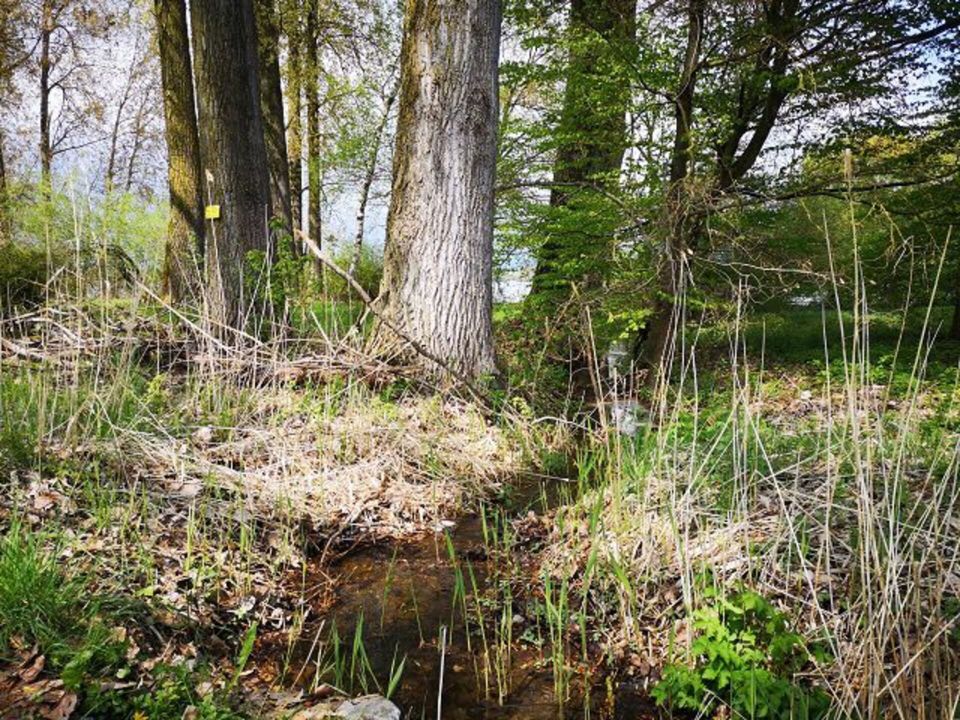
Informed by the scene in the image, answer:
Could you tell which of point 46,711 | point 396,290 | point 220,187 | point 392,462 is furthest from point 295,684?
point 220,187

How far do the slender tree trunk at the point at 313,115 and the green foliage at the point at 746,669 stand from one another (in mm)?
10031

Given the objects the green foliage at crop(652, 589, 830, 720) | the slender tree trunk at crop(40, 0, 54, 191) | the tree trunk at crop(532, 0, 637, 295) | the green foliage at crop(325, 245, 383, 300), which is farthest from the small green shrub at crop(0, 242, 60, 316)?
the slender tree trunk at crop(40, 0, 54, 191)

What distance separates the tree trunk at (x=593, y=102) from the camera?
20.7 ft

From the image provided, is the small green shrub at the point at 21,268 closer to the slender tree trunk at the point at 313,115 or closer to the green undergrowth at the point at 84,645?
the slender tree trunk at the point at 313,115

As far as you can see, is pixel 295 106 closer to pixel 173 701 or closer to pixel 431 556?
pixel 431 556

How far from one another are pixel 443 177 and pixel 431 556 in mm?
2721

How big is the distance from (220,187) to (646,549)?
4.98 m

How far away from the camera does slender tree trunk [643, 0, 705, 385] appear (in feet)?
16.9

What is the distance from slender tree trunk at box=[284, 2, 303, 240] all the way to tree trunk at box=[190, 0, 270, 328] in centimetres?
496

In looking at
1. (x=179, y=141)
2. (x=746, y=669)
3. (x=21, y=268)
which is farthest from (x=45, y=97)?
(x=746, y=669)

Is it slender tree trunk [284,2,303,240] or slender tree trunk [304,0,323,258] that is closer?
slender tree trunk [284,2,303,240]

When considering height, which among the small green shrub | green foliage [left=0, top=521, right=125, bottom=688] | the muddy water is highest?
the small green shrub

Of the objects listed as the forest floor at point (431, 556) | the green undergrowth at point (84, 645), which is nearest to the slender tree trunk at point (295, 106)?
the forest floor at point (431, 556)

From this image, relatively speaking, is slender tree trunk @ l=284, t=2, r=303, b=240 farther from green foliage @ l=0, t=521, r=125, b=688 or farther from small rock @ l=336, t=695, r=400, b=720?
small rock @ l=336, t=695, r=400, b=720
